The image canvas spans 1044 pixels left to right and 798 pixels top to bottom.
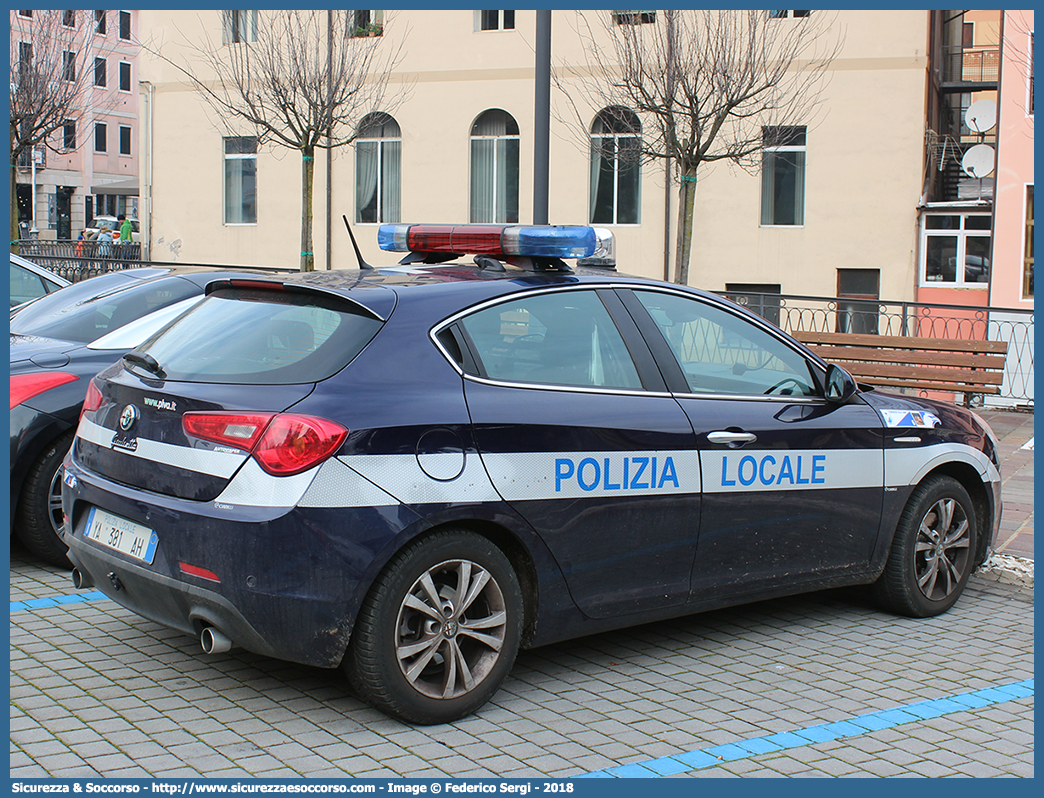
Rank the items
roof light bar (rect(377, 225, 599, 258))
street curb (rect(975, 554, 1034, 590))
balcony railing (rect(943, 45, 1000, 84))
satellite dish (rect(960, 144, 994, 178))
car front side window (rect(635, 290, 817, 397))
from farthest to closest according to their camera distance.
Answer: balcony railing (rect(943, 45, 1000, 84)), satellite dish (rect(960, 144, 994, 178)), street curb (rect(975, 554, 1034, 590)), car front side window (rect(635, 290, 817, 397)), roof light bar (rect(377, 225, 599, 258))

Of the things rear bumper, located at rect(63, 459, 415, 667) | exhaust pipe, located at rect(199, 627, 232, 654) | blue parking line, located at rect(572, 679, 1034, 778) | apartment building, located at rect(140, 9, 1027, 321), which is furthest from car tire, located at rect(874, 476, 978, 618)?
apartment building, located at rect(140, 9, 1027, 321)

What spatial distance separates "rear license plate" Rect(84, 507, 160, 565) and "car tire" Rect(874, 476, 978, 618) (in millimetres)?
3401

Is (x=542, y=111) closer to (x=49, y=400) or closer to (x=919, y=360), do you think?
(x=49, y=400)

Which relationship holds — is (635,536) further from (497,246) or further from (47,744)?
(47,744)

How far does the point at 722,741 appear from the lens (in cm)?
394

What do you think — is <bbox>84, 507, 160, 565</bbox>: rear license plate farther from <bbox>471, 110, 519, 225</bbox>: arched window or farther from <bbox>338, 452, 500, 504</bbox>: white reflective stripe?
<bbox>471, 110, 519, 225</bbox>: arched window

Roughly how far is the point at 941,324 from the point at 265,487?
14216 mm

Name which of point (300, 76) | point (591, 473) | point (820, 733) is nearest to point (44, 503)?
point (591, 473)

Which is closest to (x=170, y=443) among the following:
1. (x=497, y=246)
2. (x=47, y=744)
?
(x=47, y=744)

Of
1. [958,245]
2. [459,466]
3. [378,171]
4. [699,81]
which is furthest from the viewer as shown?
[378,171]

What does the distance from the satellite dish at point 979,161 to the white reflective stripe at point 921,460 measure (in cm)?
1767

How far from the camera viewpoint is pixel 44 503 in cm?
577

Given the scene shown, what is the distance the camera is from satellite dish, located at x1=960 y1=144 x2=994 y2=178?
21.5 metres

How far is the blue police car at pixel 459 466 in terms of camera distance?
3.75m
